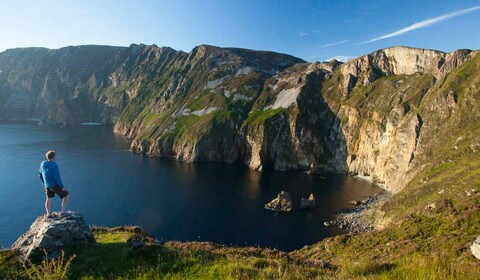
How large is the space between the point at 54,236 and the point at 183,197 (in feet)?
252

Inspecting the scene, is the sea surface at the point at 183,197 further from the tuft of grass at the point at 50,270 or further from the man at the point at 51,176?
the tuft of grass at the point at 50,270

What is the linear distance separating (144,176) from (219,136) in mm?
45750

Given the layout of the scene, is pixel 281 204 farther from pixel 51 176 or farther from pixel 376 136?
pixel 51 176

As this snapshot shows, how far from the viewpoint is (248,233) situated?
70500mm

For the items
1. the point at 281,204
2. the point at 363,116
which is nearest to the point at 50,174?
the point at 281,204

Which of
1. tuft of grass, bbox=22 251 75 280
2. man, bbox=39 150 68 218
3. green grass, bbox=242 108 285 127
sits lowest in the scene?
tuft of grass, bbox=22 251 75 280

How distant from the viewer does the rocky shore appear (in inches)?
2769

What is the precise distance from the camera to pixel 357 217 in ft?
247

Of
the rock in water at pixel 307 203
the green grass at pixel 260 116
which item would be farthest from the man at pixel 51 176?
the green grass at pixel 260 116

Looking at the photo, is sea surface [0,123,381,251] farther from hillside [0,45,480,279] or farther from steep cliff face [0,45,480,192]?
hillside [0,45,480,279]

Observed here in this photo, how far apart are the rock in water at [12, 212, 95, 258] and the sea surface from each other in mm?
48045

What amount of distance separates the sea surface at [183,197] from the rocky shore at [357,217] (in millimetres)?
2767

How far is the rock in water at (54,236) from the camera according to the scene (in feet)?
58.9

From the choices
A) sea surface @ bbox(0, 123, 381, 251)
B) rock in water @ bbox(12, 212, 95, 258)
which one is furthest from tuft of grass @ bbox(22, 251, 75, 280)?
sea surface @ bbox(0, 123, 381, 251)
